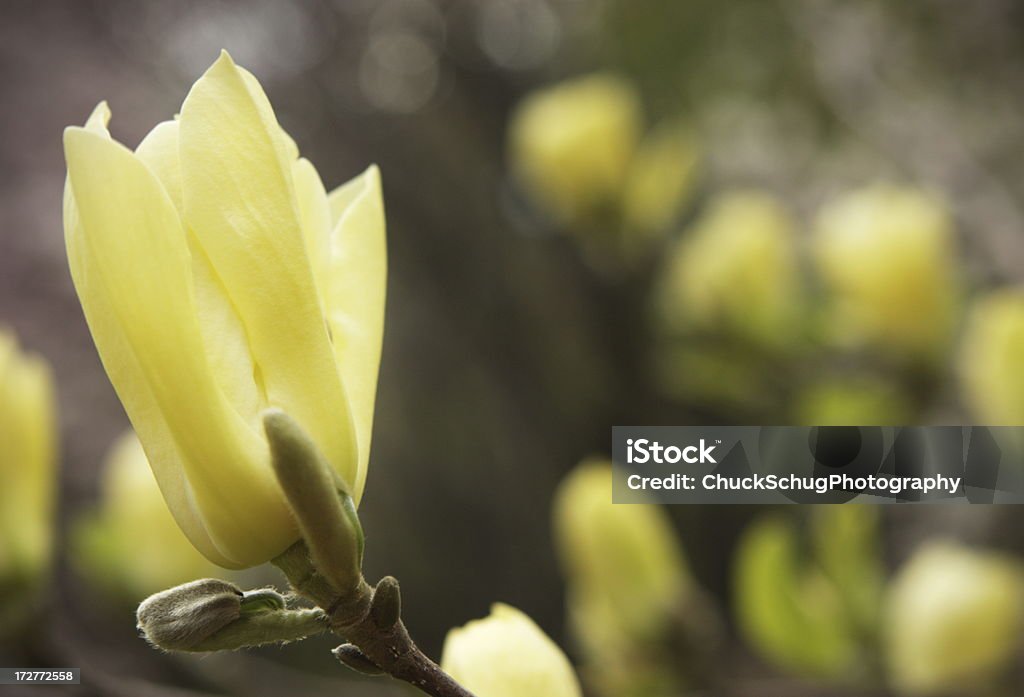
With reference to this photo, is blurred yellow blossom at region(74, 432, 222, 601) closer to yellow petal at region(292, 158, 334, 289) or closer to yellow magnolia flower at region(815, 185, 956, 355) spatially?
yellow petal at region(292, 158, 334, 289)

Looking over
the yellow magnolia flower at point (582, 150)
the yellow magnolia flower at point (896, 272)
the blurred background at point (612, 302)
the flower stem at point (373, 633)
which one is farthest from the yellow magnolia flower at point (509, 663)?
the yellow magnolia flower at point (582, 150)

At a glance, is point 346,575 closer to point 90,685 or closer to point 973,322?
point 90,685

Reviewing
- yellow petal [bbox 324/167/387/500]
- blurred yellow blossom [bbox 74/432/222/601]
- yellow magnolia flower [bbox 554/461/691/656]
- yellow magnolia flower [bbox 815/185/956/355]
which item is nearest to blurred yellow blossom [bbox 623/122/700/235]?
yellow magnolia flower [bbox 815/185/956/355]

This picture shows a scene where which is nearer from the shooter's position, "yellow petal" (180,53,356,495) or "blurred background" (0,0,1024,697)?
"yellow petal" (180,53,356,495)

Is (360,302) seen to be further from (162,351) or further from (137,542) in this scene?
(137,542)

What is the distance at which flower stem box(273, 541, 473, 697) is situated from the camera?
0.59 ft

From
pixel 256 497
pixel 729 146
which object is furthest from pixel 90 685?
pixel 729 146

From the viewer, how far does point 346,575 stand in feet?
0.60

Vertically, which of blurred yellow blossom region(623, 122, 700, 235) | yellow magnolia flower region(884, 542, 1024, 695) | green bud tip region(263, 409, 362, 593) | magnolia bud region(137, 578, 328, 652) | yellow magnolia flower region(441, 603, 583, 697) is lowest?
yellow magnolia flower region(884, 542, 1024, 695)

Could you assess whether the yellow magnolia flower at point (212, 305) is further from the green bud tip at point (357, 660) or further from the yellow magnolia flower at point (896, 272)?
the yellow magnolia flower at point (896, 272)

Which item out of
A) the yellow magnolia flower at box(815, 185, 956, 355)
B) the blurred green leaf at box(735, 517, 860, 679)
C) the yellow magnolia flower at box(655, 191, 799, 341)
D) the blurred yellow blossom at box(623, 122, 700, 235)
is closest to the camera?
the blurred green leaf at box(735, 517, 860, 679)

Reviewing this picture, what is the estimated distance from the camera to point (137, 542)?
0.50 metres

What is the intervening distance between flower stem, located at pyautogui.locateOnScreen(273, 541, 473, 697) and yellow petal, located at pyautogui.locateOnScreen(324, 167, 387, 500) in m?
0.02

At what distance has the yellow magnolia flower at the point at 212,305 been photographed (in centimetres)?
18
